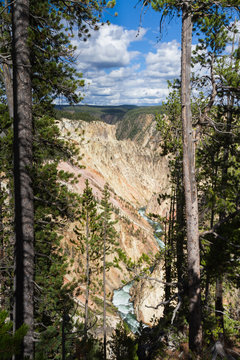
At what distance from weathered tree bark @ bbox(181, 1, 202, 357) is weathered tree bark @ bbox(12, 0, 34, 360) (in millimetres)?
2877

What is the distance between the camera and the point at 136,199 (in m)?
71.2

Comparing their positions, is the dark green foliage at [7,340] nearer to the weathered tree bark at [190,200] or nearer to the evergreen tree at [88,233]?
the weathered tree bark at [190,200]

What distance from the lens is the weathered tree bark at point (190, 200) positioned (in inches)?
166

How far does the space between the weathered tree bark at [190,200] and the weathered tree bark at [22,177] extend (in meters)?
2.88

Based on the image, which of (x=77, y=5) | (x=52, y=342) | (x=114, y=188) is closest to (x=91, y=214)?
(x=52, y=342)

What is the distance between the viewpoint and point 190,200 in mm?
4258

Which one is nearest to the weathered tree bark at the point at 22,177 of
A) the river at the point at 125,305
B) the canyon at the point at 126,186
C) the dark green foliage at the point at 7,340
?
the dark green foliage at the point at 7,340

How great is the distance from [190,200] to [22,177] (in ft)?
10.3

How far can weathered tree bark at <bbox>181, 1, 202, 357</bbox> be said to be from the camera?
4.22 metres

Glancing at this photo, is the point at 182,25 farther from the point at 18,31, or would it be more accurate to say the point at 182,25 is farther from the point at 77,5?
the point at 18,31

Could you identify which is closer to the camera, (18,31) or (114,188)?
(18,31)

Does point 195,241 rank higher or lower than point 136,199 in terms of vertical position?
higher

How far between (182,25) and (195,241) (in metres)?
3.90

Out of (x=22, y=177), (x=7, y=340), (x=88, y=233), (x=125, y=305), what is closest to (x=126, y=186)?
(x=125, y=305)
